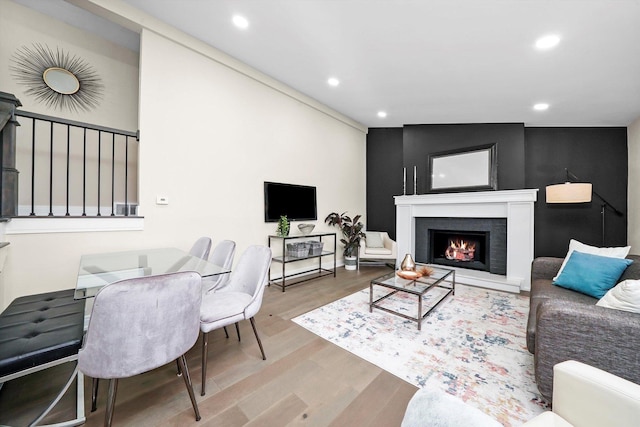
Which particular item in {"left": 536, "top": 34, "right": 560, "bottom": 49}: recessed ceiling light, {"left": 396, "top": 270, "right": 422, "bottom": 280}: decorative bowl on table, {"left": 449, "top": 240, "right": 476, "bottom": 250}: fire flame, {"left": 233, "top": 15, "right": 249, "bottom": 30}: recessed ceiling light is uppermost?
{"left": 233, "top": 15, "right": 249, "bottom": 30}: recessed ceiling light

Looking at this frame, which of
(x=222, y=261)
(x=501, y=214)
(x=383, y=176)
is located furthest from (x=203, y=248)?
(x=501, y=214)

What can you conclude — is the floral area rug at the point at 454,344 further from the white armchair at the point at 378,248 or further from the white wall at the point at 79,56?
the white wall at the point at 79,56

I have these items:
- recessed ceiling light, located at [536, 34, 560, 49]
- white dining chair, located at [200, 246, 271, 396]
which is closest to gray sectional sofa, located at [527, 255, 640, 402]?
white dining chair, located at [200, 246, 271, 396]

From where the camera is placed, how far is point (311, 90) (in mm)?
3863

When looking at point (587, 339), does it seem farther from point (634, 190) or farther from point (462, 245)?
point (634, 190)

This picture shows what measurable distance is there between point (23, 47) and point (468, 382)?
4870mm

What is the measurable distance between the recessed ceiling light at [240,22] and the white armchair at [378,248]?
12.0ft

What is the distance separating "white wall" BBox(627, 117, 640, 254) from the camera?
3414mm

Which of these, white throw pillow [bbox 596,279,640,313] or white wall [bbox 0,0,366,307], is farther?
white wall [bbox 0,0,366,307]

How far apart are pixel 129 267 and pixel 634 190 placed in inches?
243

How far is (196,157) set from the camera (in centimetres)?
289

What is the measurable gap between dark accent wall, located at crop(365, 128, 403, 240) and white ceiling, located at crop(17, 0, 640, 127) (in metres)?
1.49

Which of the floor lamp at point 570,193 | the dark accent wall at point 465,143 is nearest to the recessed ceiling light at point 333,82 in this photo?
the dark accent wall at point 465,143

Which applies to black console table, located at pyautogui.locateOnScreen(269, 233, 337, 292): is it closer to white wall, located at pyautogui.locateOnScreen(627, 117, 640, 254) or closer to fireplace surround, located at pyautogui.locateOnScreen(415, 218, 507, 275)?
fireplace surround, located at pyautogui.locateOnScreen(415, 218, 507, 275)
